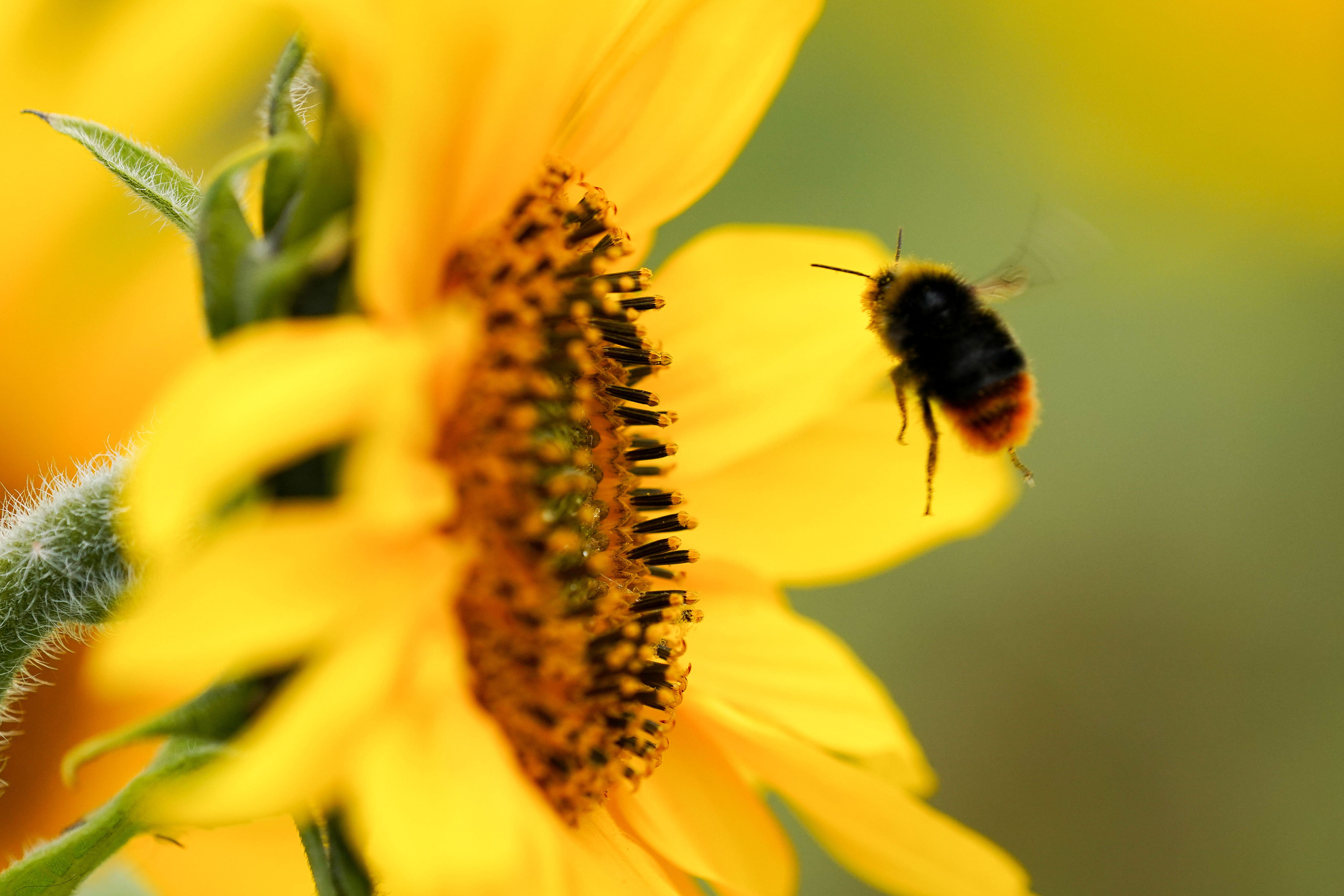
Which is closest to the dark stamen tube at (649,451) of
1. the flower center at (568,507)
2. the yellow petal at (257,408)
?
the flower center at (568,507)

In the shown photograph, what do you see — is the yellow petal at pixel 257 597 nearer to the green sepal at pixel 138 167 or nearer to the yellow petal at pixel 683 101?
the green sepal at pixel 138 167

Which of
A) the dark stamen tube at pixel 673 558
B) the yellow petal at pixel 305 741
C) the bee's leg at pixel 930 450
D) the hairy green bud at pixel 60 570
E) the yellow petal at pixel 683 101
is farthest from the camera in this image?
the bee's leg at pixel 930 450

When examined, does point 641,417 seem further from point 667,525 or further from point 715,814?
point 715,814

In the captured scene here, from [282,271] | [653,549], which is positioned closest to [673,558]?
[653,549]

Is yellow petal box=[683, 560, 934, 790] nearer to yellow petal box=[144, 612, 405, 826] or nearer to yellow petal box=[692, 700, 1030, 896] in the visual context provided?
yellow petal box=[692, 700, 1030, 896]

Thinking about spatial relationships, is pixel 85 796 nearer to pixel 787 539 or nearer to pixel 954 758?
pixel 787 539

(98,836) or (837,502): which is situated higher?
(837,502)
